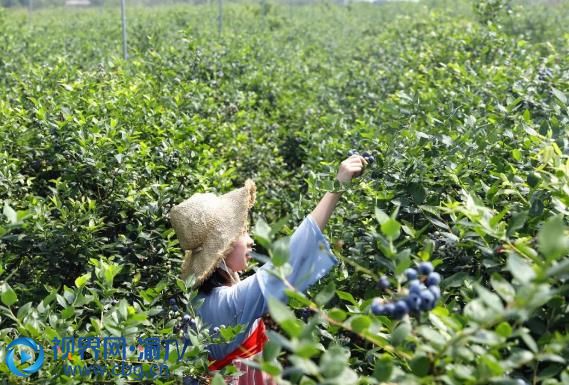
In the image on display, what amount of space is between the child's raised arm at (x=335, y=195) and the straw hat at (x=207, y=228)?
301 millimetres

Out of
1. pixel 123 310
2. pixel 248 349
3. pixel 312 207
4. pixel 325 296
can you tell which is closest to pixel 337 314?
pixel 325 296

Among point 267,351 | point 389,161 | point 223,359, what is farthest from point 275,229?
point 389,161

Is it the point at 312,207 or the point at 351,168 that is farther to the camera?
the point at 312,207

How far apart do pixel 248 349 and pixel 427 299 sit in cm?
102

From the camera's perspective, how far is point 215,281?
2131mm

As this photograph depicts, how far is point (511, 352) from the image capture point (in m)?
1.17

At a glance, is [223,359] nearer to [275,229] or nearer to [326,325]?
[326,325]

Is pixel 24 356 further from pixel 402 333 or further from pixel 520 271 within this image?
pixel 520 271

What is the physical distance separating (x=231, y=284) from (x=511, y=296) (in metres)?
1.18

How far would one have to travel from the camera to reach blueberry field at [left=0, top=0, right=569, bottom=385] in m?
1.17

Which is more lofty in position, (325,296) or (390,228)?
(390,228)

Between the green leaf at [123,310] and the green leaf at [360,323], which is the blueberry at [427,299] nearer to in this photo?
the green leaf at [360,323]

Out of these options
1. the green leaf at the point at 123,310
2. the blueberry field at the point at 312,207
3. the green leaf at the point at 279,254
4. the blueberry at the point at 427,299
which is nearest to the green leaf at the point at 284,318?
the blueberry field at the point at 312,207

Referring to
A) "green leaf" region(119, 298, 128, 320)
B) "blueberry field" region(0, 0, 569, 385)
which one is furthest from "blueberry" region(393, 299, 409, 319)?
"green leaf" region(119, 298, 128, 320)
